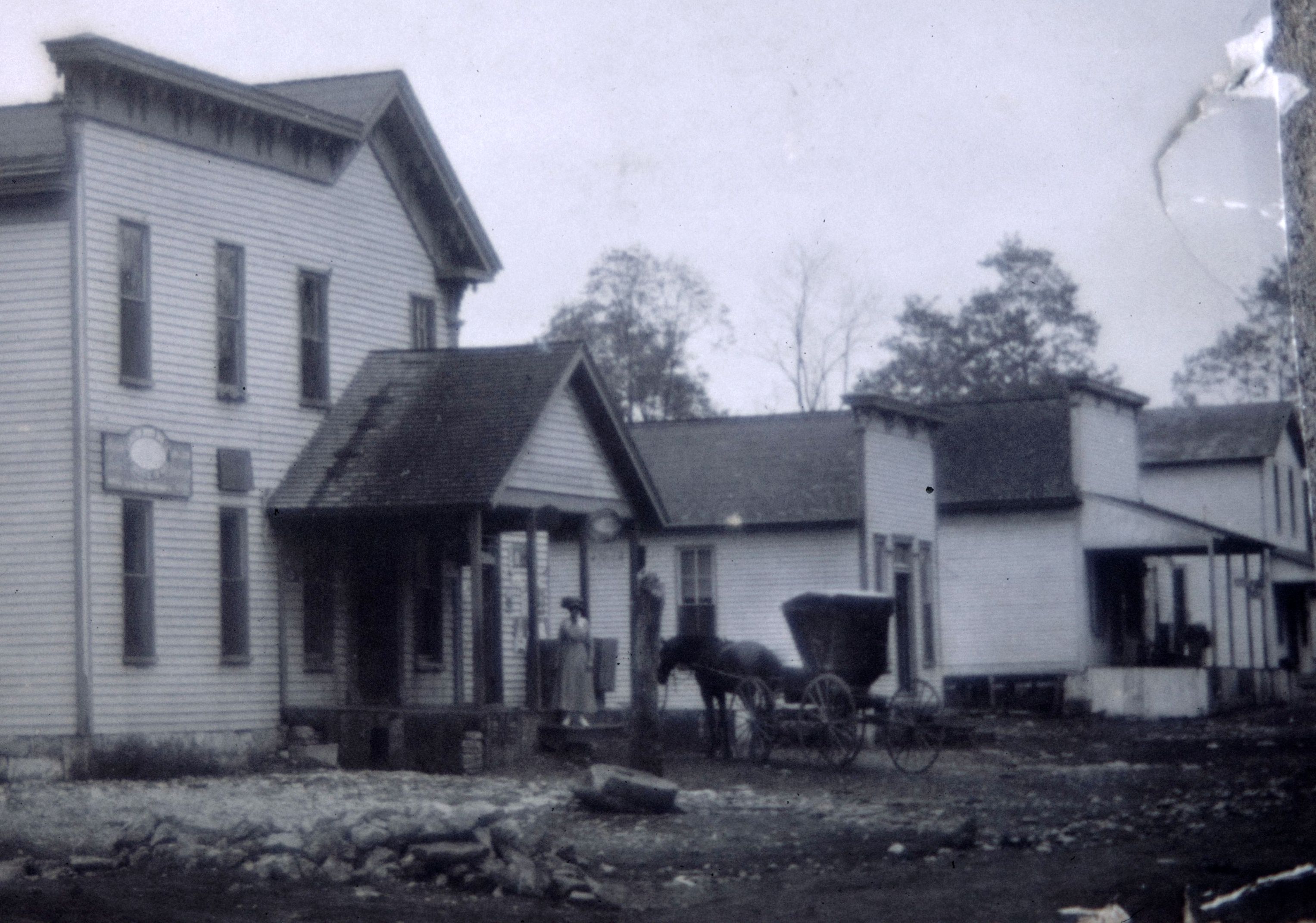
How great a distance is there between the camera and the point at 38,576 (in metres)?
21.6

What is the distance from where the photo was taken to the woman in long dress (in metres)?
24.5

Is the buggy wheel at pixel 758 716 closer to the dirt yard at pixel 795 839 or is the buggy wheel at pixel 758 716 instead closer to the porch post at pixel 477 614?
the dirt yard at pixel 795 839

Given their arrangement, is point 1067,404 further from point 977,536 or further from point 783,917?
point 783,917

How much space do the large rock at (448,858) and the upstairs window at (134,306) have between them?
423 inches

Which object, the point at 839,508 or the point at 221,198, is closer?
the point at 221,198

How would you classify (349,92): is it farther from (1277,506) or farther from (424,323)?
(1277,506)

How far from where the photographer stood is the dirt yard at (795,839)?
11906 millimetres

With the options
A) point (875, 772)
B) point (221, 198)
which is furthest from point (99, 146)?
point (875, 772)

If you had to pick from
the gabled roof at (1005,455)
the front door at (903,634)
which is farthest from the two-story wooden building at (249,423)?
the gabled roof at (1005,455)

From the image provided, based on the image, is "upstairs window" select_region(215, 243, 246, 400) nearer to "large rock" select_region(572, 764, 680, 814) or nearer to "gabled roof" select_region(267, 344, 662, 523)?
"gabled roof" select_region(267, 344, 662, 523)

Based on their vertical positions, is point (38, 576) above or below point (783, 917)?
above

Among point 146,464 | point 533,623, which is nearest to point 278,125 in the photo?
point 146,464

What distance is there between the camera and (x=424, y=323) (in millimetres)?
28281

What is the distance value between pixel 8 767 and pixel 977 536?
25.0m
